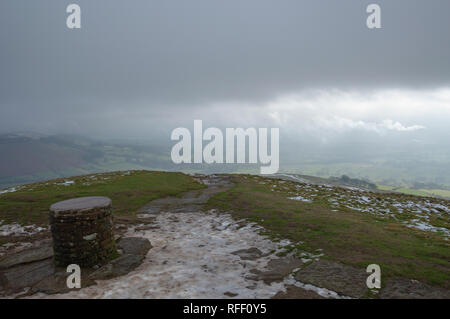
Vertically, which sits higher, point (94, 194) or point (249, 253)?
point (249, 253)

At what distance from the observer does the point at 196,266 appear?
11.9 m

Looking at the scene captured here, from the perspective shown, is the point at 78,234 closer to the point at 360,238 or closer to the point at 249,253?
the point at 249,253

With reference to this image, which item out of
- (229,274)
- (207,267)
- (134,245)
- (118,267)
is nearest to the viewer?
(229,274)

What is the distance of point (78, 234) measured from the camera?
477 inches

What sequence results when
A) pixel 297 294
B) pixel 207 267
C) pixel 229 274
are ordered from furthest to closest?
pixel 207 267
pixel 229 274
pixel 297 294

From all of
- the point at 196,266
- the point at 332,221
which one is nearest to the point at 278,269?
the point at 196,266

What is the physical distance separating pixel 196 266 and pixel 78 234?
5749mm

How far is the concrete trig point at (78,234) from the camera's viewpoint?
12.0 meters

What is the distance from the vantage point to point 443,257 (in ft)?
38.8

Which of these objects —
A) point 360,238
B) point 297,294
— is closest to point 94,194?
point 297,294

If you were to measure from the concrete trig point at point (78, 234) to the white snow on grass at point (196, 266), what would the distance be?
2.17 m

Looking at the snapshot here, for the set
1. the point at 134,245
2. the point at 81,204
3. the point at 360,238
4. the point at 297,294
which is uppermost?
the point at 81,204

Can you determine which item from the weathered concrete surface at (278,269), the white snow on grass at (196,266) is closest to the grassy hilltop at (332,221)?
the weathered concrete surface at (278,269)

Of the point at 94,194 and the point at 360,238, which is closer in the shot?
the point at 360,238
